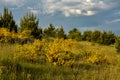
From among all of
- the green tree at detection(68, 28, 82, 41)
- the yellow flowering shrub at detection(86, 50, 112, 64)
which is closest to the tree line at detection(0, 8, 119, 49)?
the green tree at detection(68, 28, 82, 41)

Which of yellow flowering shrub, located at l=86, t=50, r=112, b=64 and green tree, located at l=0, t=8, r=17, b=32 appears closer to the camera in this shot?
yellow flowering shrub, located at l=86, t=50, r=112, b=64

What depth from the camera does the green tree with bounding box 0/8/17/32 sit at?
32.6m

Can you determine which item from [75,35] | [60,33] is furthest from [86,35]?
[60,33]

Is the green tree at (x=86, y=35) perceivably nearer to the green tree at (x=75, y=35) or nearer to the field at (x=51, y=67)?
the green tree at (x=75, y=35)

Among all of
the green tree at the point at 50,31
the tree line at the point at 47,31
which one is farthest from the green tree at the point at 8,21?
the green tree at the point at 50,31

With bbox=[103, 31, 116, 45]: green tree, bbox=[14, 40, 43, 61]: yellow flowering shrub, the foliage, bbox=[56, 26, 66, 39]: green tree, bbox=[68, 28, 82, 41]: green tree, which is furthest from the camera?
bbox=[68, 28, 82, 41]: green tree

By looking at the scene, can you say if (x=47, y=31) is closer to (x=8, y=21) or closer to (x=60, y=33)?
(x=60, y=33)

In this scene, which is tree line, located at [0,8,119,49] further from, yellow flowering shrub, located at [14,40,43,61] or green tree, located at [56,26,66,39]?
yellow flowering shrub, located at [14,40,43,61]

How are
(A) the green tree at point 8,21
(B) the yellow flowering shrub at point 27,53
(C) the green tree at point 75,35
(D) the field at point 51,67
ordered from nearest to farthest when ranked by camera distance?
(D) the field at point 51,67
(B) the yellow flowering shrub at point 27,53
(A) the green tree at point 8,21
(C) the green tree at point 75,35

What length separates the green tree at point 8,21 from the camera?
1282 inches

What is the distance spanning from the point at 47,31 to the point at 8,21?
959 cm

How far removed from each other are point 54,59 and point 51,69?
1.97m

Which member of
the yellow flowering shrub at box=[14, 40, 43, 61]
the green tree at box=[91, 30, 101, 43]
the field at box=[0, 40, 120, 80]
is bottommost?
the field at box=[0, 40, 120, 80]

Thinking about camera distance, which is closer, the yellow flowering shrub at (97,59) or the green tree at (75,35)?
the yellow flowering shrub at (97,59)
